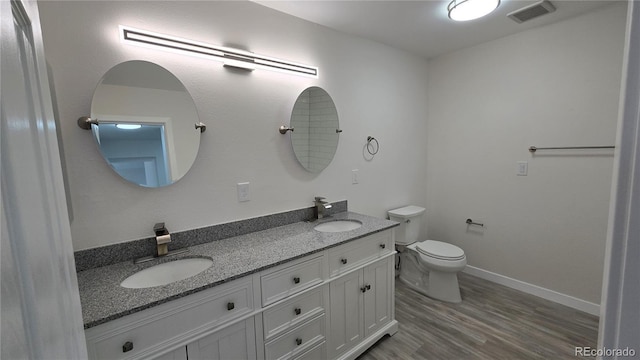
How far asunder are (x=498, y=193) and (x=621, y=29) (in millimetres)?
1496

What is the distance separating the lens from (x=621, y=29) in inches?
75.5

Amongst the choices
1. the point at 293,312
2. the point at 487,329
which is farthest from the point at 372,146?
the point at 487,329

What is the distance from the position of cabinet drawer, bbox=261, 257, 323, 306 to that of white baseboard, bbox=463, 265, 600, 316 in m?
2.20

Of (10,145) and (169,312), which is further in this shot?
(169,312)

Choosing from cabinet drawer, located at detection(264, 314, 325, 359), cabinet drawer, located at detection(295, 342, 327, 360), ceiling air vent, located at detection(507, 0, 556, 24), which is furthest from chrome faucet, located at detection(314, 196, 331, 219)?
ceiling air vent, located at detection(507, 0, 556, 24)

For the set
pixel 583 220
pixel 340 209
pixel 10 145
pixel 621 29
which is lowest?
pixel 583 220

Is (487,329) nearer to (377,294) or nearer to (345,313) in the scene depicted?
(377,294)

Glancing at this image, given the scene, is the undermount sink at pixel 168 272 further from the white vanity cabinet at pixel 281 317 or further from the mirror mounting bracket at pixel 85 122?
the mirror mounting bracket at pixel 85 122

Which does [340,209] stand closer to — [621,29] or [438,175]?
[438,175]

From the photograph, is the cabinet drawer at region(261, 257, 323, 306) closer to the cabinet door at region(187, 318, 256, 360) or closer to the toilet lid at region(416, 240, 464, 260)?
the cabinet door at region(187, 318, 256, 360)

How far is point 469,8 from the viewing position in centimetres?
177

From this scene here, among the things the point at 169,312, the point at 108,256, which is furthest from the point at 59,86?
the point at 169,312

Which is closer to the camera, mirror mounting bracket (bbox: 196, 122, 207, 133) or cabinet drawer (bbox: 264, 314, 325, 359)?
cabinet drawer (bbox: 264, 314, 325, 359)

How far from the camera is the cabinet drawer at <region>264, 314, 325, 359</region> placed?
4.40 feet
